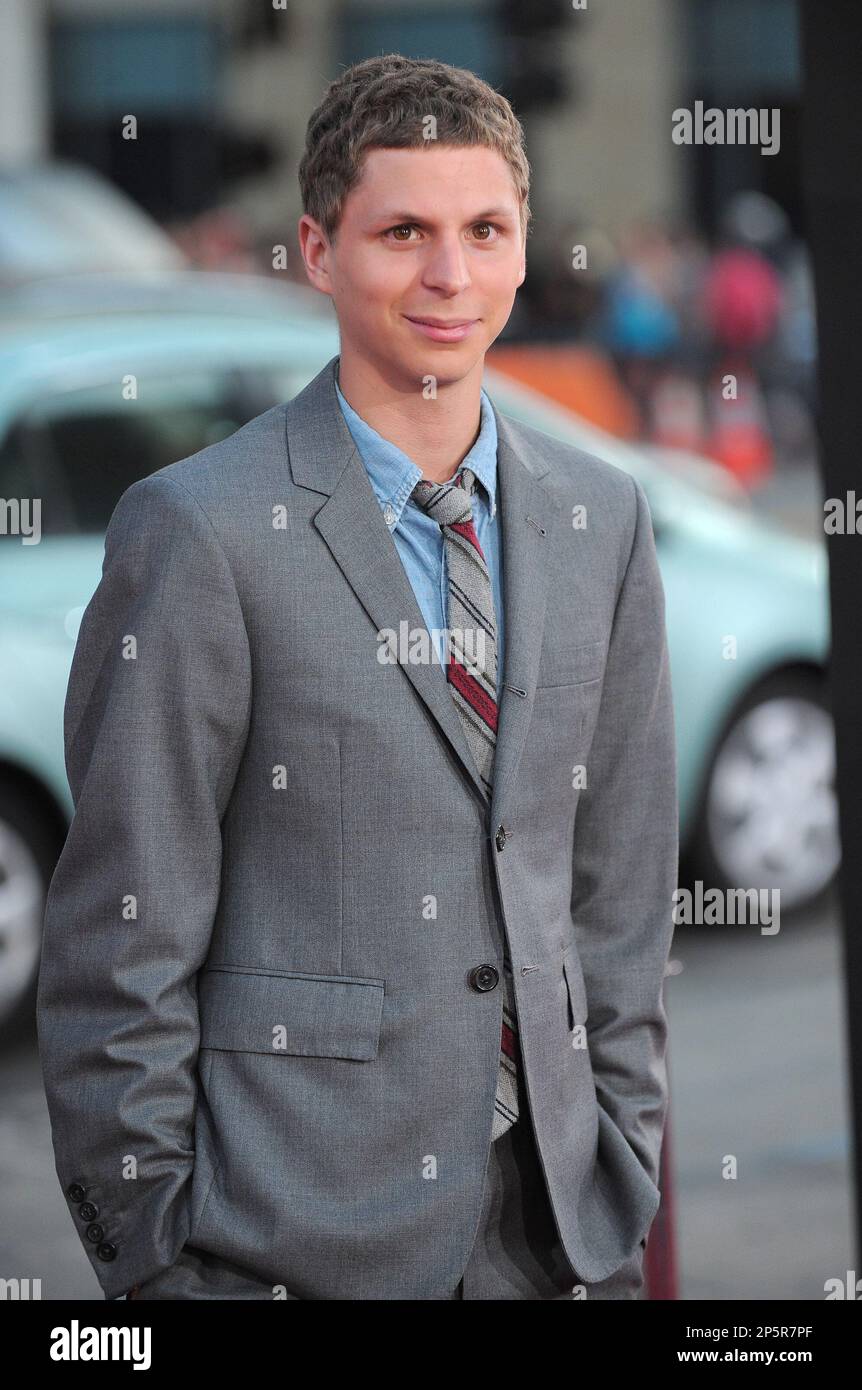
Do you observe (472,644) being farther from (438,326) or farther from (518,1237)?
(518,1237)

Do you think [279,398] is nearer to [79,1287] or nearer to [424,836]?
[79,1287]

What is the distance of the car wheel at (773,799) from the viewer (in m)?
6.11

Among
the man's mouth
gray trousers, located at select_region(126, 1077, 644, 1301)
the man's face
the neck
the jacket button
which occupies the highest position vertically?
the man's face

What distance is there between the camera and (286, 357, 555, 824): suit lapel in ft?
6.82

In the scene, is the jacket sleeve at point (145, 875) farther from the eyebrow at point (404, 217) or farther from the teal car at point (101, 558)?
the teal car at point (101, 558)

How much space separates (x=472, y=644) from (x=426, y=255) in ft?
1.38

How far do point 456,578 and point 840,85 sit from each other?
0.96 metres

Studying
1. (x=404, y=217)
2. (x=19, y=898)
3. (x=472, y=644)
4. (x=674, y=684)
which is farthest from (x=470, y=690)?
(x=674, y=684)

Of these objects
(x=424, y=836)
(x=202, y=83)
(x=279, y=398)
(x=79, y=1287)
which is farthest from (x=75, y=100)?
(x=424, y=836)

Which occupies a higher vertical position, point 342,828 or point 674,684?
point 674,684

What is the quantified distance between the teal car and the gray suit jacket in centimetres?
269

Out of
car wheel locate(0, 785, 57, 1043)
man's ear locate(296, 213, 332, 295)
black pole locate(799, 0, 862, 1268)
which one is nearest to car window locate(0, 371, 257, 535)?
car wheel locate(0, 785, 57, 1043)

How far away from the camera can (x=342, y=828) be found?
206 cm

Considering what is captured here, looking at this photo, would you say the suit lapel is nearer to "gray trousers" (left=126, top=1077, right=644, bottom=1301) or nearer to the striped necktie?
the striped necktie
